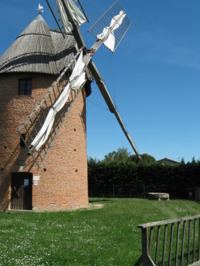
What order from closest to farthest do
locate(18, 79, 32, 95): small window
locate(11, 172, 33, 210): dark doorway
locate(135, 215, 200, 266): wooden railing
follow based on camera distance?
1. locate(135, 215, 200, 266): wooden railing
2. locate(11, 172, 33, 210): dark doorway
3. locate(18, 79, 32, 95): small window

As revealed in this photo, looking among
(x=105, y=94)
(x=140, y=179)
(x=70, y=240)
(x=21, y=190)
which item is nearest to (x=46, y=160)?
(x=21, y=190)

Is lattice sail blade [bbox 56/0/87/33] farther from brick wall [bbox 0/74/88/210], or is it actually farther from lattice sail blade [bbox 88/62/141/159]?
brick wall [bbox 0/74/88/210]

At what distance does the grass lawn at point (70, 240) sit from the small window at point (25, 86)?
624cm

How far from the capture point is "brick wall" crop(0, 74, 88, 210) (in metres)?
14.6

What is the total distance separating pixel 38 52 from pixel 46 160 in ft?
17.8

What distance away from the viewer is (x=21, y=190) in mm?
14820

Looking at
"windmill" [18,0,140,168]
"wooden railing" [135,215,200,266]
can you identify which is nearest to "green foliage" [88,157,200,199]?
"windmill" [18,0,140,168]

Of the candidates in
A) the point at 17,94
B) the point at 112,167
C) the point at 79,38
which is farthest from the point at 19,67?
the point at 112,167

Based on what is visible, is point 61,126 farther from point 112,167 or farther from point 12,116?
point 112,167

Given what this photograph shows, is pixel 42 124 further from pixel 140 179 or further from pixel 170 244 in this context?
pixel 140 179

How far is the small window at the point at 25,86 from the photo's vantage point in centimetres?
1537

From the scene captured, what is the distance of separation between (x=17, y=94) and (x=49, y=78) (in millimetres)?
1723

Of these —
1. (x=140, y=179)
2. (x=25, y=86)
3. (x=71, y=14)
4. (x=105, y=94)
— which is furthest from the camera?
(x=140, y=179)

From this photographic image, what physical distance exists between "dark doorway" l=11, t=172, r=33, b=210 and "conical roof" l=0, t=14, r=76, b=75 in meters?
4.98
